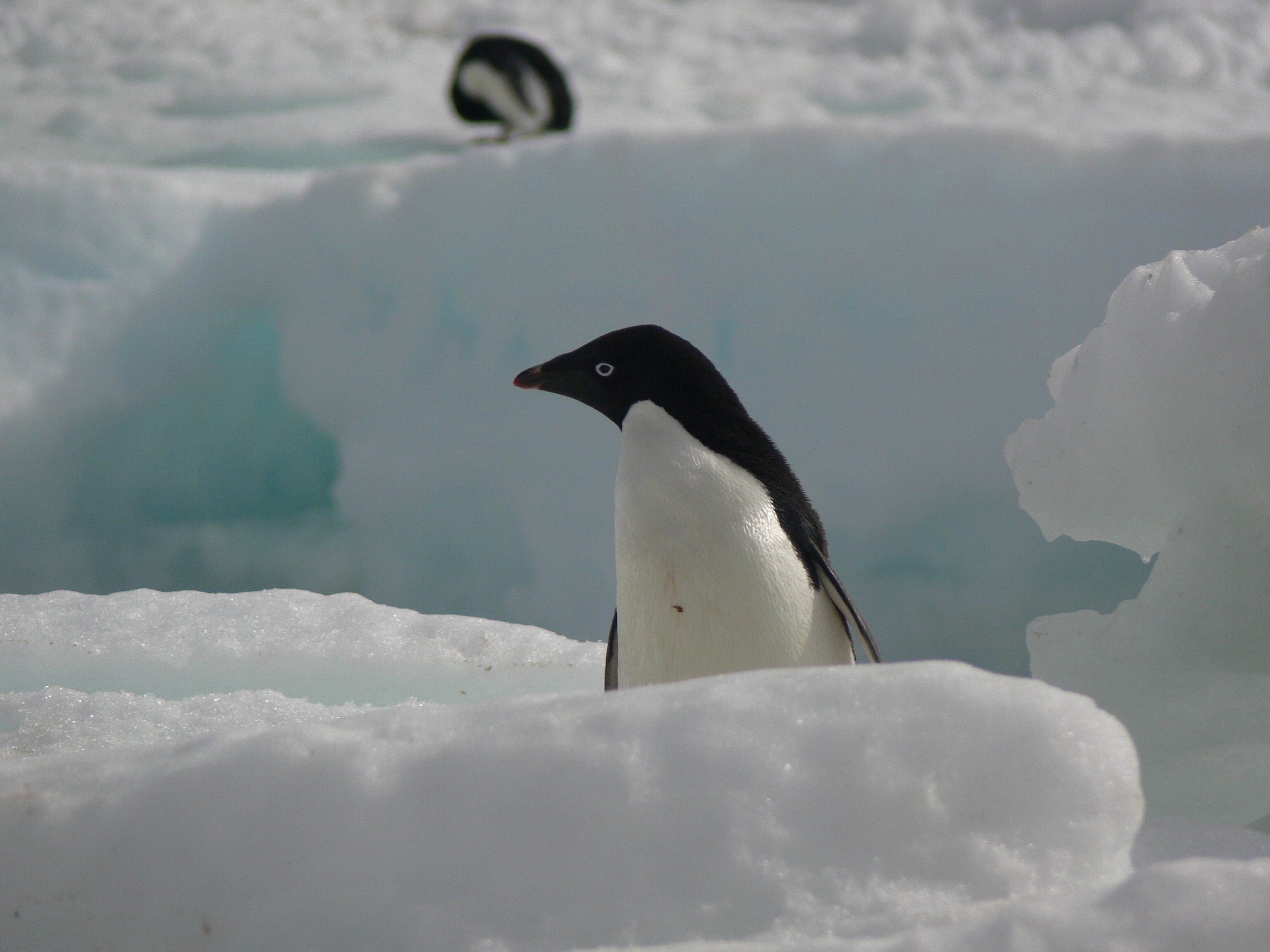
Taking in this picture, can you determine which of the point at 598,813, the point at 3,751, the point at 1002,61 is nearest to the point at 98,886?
the point at 598,813

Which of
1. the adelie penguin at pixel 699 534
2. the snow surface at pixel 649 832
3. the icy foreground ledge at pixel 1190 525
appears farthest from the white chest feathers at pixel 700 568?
the snow surface at pixel 649 832

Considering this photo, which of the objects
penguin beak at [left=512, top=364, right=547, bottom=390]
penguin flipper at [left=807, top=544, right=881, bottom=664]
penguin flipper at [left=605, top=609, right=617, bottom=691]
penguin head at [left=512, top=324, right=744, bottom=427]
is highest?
penguin head at [left=512, top=324, right=744, bottom=427]

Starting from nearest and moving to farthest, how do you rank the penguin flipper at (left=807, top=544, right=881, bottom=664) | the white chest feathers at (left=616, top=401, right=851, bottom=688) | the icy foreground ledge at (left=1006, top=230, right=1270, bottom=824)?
the icy foreground ledge at (left=1006, top=230, right=1270, bottom=824)
the white chest feathers at (left=616, top=401, right=851, bottom=688)
the penguin flipper at (left=807, top=544, right=881, bottom=664)

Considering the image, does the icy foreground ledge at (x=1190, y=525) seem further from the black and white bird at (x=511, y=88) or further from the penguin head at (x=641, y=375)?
the black and white bird at (x=511, y=88)

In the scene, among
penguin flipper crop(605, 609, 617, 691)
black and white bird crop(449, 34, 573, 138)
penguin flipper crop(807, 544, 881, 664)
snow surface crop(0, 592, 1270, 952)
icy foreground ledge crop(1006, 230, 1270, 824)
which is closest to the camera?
snow surface crop(0, 592, 1270, 952)

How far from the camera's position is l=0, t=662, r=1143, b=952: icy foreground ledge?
25.2 inches

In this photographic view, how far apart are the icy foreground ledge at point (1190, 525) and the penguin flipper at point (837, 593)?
34 centimetres

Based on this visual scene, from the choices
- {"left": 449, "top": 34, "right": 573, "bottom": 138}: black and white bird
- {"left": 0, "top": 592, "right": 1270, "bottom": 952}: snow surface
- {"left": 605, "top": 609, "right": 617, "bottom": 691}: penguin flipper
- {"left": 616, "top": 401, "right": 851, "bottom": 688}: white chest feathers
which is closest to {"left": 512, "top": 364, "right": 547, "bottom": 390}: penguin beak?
{"left": 616, "top": 401, "right": 851, "bottom": 688}: white chest feathers

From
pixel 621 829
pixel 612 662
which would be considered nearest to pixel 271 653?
pixel 612 662

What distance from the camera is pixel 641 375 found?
1596mm

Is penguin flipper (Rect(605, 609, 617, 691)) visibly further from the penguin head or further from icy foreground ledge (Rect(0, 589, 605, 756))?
the penguin head

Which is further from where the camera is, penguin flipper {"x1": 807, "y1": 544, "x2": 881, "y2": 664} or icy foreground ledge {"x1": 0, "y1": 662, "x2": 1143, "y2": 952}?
penguin flipper {"x1": 807, "y1": 544, "x2": 881, "y2": 664}

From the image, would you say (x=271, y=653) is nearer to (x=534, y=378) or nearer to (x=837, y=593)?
(x=534, y=378)

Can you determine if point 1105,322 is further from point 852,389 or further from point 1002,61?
point 1002,61
